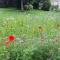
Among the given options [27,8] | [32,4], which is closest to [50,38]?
[27,8]

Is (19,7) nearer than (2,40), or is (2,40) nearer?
(2,40)

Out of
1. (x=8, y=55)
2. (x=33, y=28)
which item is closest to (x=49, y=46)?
(x=8, y=55)

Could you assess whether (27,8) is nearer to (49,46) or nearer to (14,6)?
(14,6)

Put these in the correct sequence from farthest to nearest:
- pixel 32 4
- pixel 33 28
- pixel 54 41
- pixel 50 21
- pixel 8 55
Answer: pixel 32 4 → pixel 50 21 → pixel 33 28 → pixel 54 41 → pixel 8 55

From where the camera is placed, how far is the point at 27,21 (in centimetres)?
733

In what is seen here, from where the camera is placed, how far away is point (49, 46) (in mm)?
4641

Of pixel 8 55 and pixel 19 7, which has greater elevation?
pixel 8 55

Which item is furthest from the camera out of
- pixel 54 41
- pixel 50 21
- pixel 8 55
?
pixel 50 21

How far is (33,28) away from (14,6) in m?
20.0

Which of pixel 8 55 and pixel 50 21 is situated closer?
pixel 8 55

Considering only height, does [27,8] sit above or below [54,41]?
below

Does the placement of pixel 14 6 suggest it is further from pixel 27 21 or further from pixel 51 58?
pixel 51 58

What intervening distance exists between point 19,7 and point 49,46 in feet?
64.9

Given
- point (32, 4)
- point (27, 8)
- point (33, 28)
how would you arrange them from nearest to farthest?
point (33, 28) → point (27, 8) → point (32, 4)
